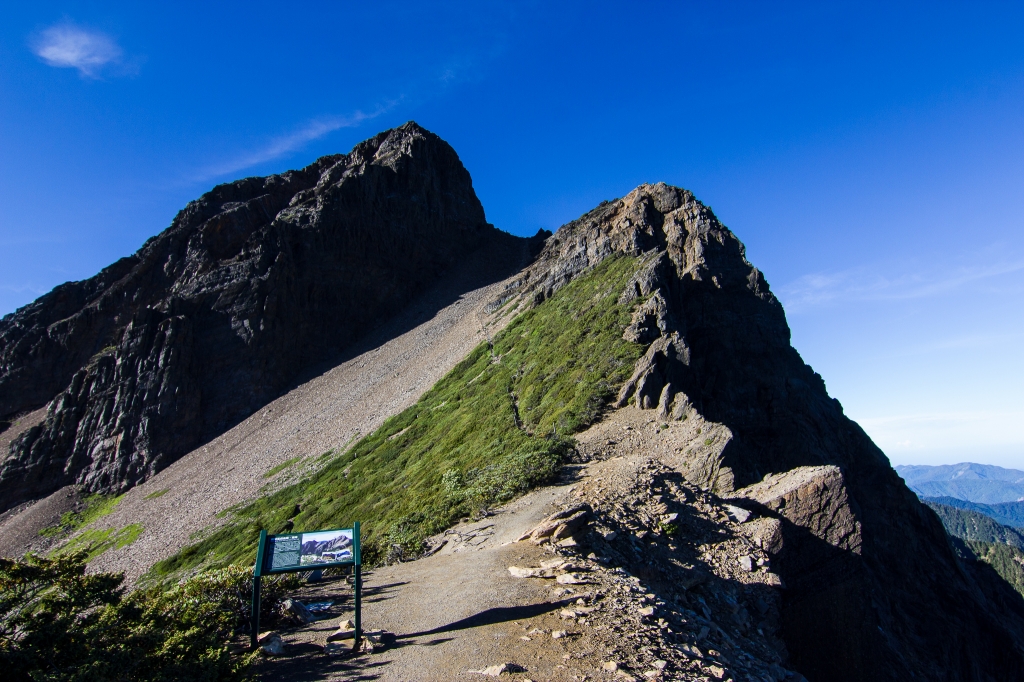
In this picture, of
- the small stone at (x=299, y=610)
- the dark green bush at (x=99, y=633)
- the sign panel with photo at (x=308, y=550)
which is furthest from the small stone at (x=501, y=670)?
the small stone at (x=299, y=610)

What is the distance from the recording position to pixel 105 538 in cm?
4403

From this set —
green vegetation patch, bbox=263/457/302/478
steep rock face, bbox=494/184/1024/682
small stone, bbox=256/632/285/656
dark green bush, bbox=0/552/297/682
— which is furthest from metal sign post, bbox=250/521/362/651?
green vegetation patch, bbox=263/457/302/478

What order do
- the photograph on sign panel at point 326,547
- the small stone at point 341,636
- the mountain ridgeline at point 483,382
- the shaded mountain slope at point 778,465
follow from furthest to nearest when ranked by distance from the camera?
the mountain ridgeline at point 483,382 → the shaded mountain slope at point 778,465 → the photograph on sign panel at point 326,547 → the small stone at point 341,636

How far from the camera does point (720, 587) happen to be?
1373cm

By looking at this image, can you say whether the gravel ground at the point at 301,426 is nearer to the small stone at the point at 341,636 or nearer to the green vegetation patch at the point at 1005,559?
the small stone at the point at 341,636

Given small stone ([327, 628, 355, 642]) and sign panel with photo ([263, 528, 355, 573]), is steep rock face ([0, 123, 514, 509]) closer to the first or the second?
sign panel with photo ([263, 528, 355, 573])

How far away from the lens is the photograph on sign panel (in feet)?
35.2

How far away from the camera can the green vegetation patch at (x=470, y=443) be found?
65.7 feet

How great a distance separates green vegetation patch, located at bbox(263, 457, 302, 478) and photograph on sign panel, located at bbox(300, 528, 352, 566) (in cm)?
3629

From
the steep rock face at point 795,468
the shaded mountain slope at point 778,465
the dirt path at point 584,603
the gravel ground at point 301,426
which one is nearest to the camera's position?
the dirt path at point 584,603

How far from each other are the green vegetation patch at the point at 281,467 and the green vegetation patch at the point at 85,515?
1820cm

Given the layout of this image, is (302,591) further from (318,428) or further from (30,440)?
(30,440)

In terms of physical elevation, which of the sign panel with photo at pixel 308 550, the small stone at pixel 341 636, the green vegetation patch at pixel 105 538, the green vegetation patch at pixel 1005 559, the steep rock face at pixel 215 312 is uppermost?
the steep rock face at pixel 215 312

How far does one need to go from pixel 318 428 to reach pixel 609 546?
41848 mm
